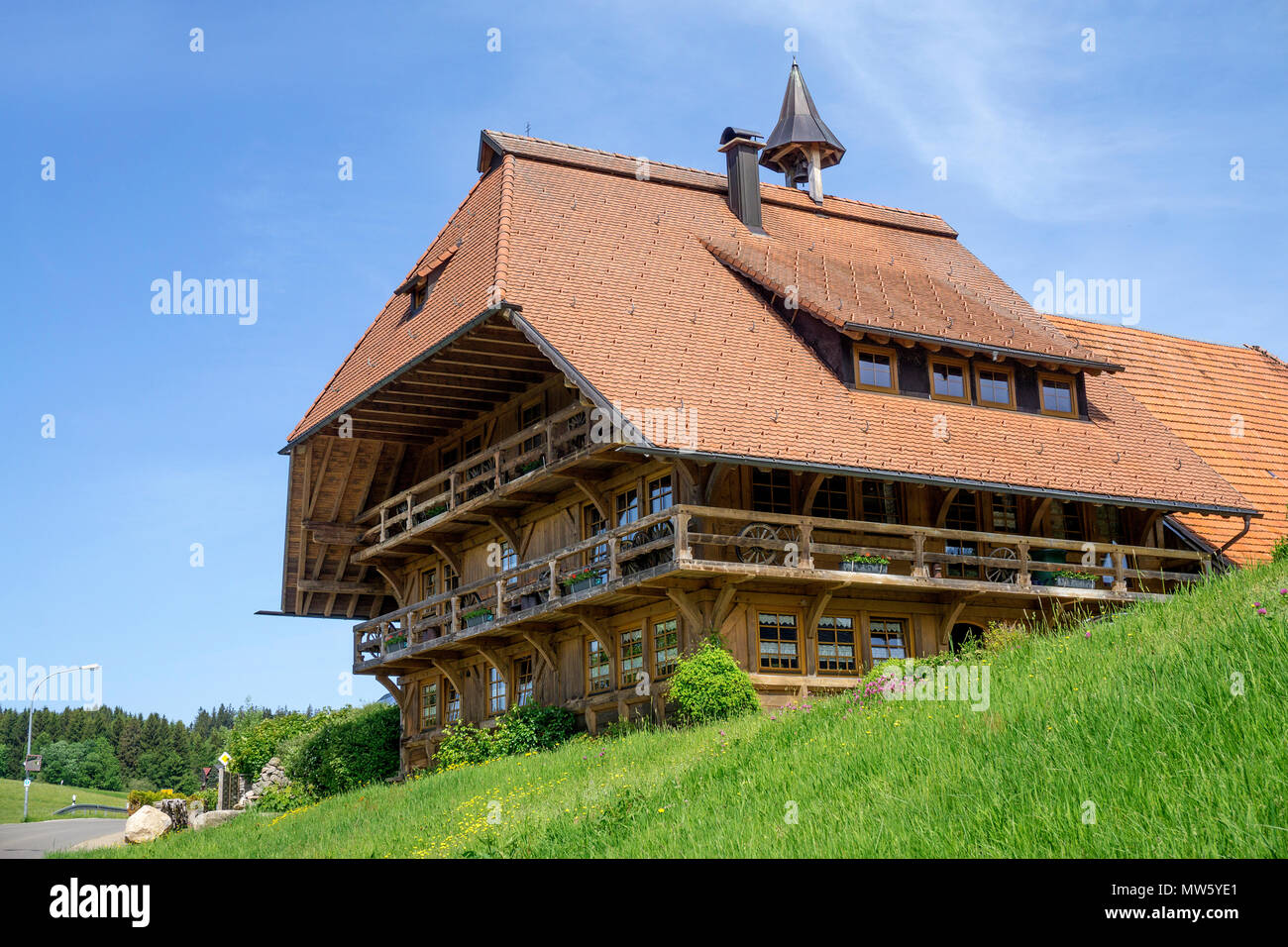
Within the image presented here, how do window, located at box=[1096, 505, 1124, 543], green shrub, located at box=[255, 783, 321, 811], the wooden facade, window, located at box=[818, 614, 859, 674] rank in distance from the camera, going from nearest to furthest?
the wooden facade < window, located at box=[818, 614, 859, 674] < window, located at box=[1096, 505, 1124, 543] < green shrub, located at box=[255, 783, 321, 811]

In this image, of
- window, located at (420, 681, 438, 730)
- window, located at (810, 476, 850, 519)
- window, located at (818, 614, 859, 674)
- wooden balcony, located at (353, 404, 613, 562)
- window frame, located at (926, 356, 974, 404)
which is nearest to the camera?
window, located at (818, 614, 859, 674)

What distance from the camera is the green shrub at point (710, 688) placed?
63.8 ft

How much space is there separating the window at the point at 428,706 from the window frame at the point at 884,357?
11514mm

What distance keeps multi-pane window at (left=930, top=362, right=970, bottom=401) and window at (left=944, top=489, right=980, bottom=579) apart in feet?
6.79

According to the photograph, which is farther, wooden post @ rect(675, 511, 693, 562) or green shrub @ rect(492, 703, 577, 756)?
green shrub @ rect(492, 703, 577, 756)

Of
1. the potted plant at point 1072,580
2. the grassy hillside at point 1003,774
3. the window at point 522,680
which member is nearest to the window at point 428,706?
the window at point 522,680

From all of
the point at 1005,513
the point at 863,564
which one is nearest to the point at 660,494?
the point at 863,564

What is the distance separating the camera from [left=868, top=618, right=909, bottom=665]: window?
22766 millimetres

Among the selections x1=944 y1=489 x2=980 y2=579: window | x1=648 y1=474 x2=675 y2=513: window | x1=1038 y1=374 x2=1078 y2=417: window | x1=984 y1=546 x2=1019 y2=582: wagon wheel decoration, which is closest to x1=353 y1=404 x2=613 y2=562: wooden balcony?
x1=648 y1=474 x2=675 y2=513: window

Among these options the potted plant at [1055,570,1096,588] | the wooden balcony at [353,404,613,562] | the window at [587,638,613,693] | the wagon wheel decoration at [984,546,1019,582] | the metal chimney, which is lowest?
the window at [587,638,613,693]

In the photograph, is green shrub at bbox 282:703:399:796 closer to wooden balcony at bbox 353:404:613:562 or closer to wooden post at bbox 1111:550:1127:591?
wooden balcony at bbox 353:404:613:562

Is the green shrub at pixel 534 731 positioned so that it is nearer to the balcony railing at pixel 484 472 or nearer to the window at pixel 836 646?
the balcony railing at pixel 484 472

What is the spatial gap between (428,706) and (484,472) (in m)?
6.28

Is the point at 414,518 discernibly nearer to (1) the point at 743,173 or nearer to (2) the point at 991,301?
(1) the point at 743,173
